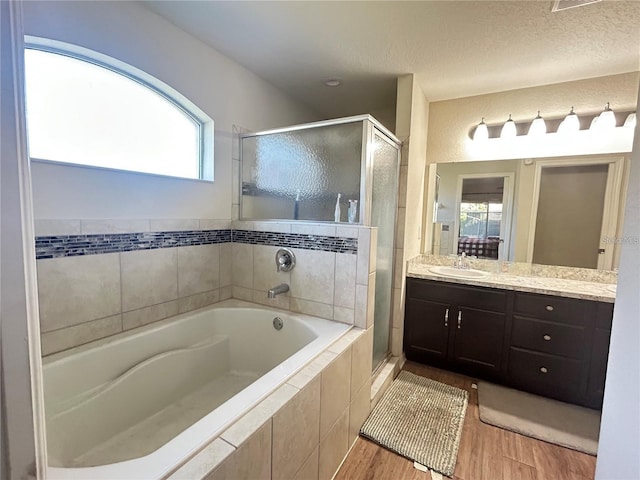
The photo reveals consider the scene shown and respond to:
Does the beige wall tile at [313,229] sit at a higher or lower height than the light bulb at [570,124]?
lower

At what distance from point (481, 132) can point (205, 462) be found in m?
2.96

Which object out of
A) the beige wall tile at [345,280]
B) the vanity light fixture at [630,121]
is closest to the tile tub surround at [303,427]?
the beige wall tile at [345,280]

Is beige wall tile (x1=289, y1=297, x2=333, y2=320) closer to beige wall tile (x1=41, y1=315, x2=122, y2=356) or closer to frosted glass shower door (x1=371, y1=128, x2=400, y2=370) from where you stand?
frosted glass shower door (x1=371, y1=128, x2=400, y2=370)

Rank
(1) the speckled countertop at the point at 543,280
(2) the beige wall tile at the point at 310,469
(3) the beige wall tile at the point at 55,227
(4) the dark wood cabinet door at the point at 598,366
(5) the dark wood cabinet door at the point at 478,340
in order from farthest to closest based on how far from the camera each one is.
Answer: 1. (5) the dark wood cabinet door at the point at 478,340
2. (1) the speckled countertop at the point at 543,280
3. (4) the dark wood cabinet door at the point at 598,366
4. (3) the beige wall tile at the point at 55,227
5. (2) the beige wall tile at the point at 310,469

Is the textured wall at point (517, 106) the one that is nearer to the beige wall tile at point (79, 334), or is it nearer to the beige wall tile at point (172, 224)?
the beige wall tile at point (172, 224)

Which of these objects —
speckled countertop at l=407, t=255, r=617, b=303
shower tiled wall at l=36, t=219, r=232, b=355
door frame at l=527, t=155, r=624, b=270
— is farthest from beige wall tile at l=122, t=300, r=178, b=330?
door frame at l=527, t=155, r=624, b=270

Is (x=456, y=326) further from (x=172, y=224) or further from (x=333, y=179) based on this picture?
(x=172, y=224)

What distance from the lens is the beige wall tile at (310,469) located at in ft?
4.00

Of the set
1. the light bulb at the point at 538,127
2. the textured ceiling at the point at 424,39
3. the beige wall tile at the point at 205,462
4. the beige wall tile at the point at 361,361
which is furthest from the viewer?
the light bulb at the point at 538,127

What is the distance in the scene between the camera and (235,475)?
0.89m

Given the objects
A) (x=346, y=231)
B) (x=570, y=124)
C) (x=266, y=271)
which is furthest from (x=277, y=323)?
(x=570, y=124)

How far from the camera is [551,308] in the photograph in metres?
2.04

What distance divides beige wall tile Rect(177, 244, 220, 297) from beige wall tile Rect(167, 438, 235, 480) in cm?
130

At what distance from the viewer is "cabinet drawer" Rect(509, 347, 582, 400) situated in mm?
2012
